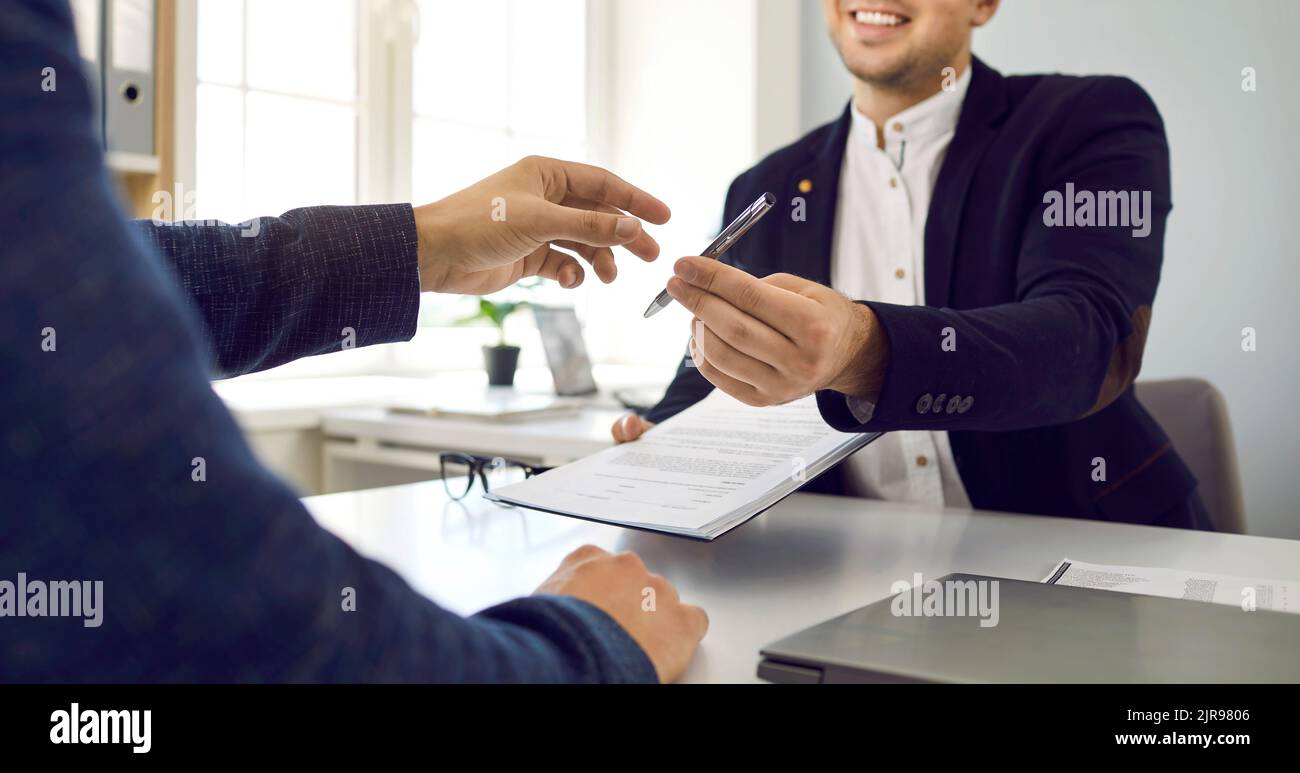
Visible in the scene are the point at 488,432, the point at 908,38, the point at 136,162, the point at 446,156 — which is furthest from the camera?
the point at 446,156

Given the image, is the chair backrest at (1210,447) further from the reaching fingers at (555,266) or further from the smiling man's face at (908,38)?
the reaching fingers at (555,266)

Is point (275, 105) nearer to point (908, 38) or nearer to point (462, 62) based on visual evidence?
point (462, 62)

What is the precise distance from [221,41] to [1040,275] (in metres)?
2.18

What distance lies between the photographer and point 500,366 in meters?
2.61

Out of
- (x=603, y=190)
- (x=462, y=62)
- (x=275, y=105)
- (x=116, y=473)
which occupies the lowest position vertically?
(x=116, y=473)

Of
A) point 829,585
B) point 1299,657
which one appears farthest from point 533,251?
point 1299,657

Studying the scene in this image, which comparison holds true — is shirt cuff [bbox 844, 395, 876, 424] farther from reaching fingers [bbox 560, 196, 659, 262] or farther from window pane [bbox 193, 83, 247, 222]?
window pane [bbox 193, 83, 247, 222]

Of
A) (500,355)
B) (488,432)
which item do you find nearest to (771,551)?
(488,432)

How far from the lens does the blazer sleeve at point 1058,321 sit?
2.92 feet

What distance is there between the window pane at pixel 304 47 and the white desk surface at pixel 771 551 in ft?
6.26

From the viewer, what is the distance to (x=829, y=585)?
0.78 m

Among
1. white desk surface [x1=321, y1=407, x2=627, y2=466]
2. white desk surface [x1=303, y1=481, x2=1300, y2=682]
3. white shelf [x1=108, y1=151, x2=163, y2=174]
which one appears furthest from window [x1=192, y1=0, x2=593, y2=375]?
white desk surface [x1=303, y1=481, x2=1300, y2=682]
